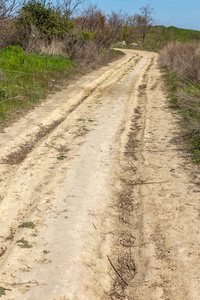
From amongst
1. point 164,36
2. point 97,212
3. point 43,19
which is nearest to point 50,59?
point 43,19

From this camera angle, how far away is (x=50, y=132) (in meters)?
6.51

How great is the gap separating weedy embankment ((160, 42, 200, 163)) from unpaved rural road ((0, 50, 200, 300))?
0.30 m

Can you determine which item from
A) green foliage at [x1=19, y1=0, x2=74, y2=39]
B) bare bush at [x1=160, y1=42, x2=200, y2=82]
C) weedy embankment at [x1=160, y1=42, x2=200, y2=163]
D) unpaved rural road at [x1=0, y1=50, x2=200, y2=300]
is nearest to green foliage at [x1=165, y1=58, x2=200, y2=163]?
weedy embankment at [x1=160, y1=42, x2=200, y2=163]

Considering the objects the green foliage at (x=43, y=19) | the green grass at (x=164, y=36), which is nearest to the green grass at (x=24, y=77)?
the green foliage at (x=43, y=19)

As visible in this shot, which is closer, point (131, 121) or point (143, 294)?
point (143, 294)

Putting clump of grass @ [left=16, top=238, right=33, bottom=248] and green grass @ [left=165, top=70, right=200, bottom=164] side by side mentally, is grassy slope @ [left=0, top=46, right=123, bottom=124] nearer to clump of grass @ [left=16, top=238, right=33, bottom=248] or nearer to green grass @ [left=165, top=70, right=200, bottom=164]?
green grass @ [left=165, top=70, right=200, bottom=164]

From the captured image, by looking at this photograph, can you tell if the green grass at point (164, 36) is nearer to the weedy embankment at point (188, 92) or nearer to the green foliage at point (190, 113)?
the weedy embankment at point (188, 92)

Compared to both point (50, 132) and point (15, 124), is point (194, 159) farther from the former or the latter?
point (15, 124)

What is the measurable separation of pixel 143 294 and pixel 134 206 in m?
1.41

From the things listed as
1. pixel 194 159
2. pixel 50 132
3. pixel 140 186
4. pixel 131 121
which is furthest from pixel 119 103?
pixel 140 186

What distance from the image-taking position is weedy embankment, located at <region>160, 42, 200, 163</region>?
6.25 meters

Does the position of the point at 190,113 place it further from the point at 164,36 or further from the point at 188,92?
the point at 164,36

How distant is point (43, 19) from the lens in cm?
1491

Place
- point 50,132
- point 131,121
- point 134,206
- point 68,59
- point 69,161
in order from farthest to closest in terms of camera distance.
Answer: point 68,59, point 131,121, point 50,132, point 69,161, point 134,206
